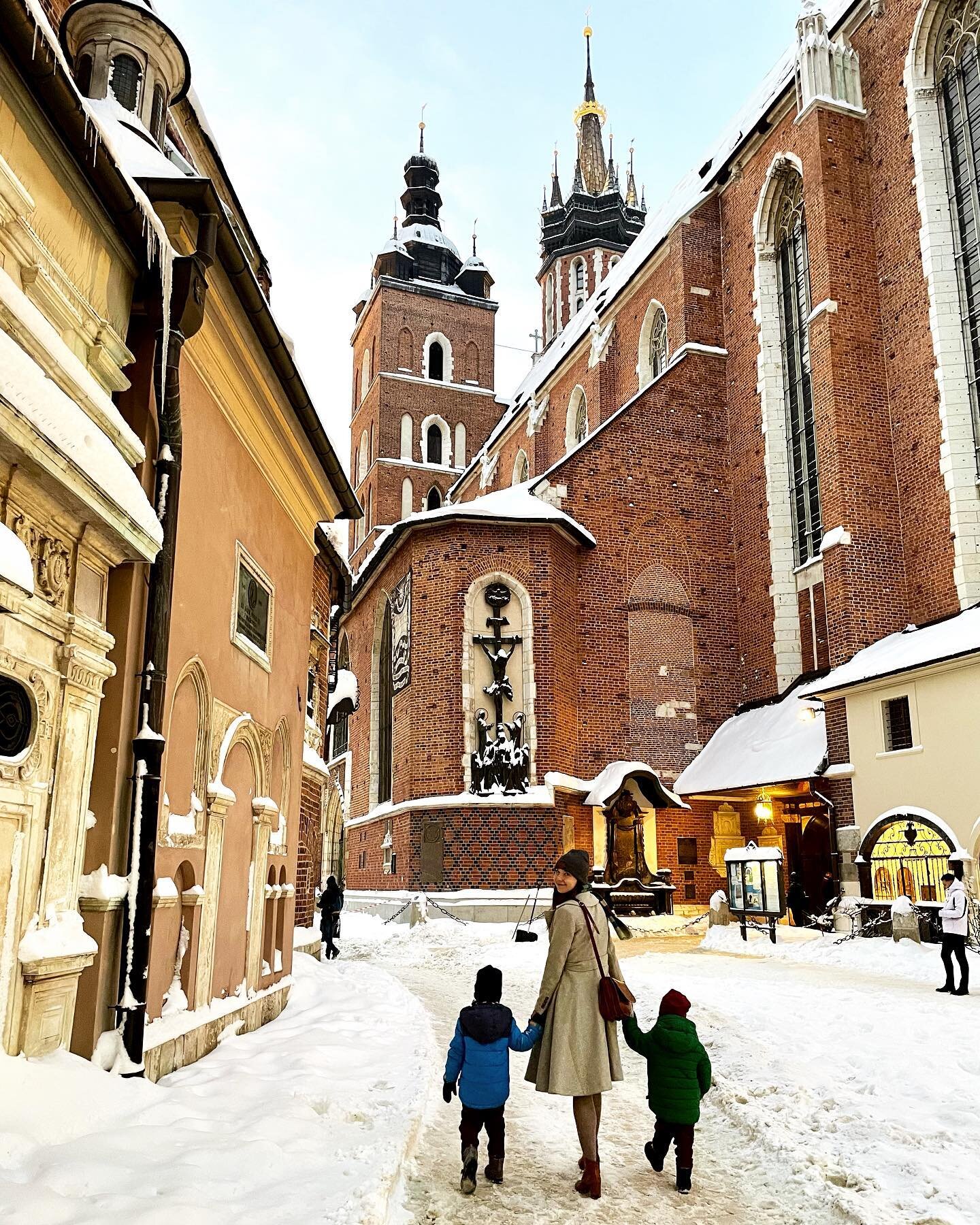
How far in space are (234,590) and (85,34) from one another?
13.5 ft

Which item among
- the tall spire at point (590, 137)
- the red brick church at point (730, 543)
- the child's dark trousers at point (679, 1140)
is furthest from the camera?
the tall spire at point (590, 137)

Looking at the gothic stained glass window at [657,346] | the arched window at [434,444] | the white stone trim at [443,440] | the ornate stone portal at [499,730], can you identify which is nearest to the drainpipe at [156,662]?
the ornate stone portal at [499,730]

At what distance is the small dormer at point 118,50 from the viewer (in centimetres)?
732

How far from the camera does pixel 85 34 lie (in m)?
7.44

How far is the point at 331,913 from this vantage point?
1622cm

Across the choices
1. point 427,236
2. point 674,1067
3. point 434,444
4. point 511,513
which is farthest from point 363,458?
point 674,1067

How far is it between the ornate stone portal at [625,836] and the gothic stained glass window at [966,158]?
9.45m

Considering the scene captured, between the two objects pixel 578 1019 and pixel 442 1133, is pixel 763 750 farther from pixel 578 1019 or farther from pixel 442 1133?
pixel 578 1019

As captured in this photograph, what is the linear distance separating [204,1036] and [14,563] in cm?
409

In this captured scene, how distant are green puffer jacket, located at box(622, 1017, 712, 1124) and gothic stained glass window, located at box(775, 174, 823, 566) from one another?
18.2 metres

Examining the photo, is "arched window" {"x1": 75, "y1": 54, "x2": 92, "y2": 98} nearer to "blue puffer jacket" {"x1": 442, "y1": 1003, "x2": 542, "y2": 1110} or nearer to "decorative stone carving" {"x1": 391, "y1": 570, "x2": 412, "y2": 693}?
"blue puffer jacket" {"x1": 442, "y1": 1003, "x2": 542, "y2": 1110}

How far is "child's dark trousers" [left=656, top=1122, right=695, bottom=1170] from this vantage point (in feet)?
15.9

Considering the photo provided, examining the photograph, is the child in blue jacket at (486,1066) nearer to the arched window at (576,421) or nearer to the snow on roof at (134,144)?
the snow on roof at (134,144)

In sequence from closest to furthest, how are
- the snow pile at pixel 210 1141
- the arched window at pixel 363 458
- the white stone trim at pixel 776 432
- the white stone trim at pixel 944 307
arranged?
the snow pile at pixel 210 1141, the white stone trim at pixel 944 307, the white stone trim at pixel 776 432, the arched window at pixel 363 458
